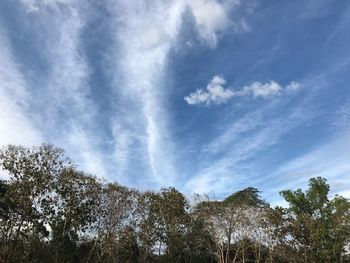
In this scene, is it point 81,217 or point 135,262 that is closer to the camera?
point 81,217

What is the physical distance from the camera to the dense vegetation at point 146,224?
25328mm

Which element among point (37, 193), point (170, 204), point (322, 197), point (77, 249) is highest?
point (322, 197)

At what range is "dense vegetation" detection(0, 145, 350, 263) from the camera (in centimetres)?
2533

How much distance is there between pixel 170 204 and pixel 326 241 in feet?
50.8

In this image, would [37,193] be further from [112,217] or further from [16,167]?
[112,217]

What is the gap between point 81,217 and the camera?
29.5m

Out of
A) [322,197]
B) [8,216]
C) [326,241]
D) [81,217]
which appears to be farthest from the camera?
[322,197]

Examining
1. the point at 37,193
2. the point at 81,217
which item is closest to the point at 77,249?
the point at 81,217

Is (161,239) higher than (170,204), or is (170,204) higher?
(170,204)

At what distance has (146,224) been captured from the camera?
34.2 m

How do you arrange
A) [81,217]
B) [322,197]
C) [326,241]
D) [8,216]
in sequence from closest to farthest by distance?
1. [8,216]
2. [81,217]
3. [326,241]
4. [322,197]

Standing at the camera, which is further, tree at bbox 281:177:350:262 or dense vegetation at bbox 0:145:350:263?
tree at bbox 281:177:350:262

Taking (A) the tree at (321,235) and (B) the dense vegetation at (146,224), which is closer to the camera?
(B) the dense vegetation at (146,224)

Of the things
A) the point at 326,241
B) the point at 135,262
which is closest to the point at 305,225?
the point at 326,241
